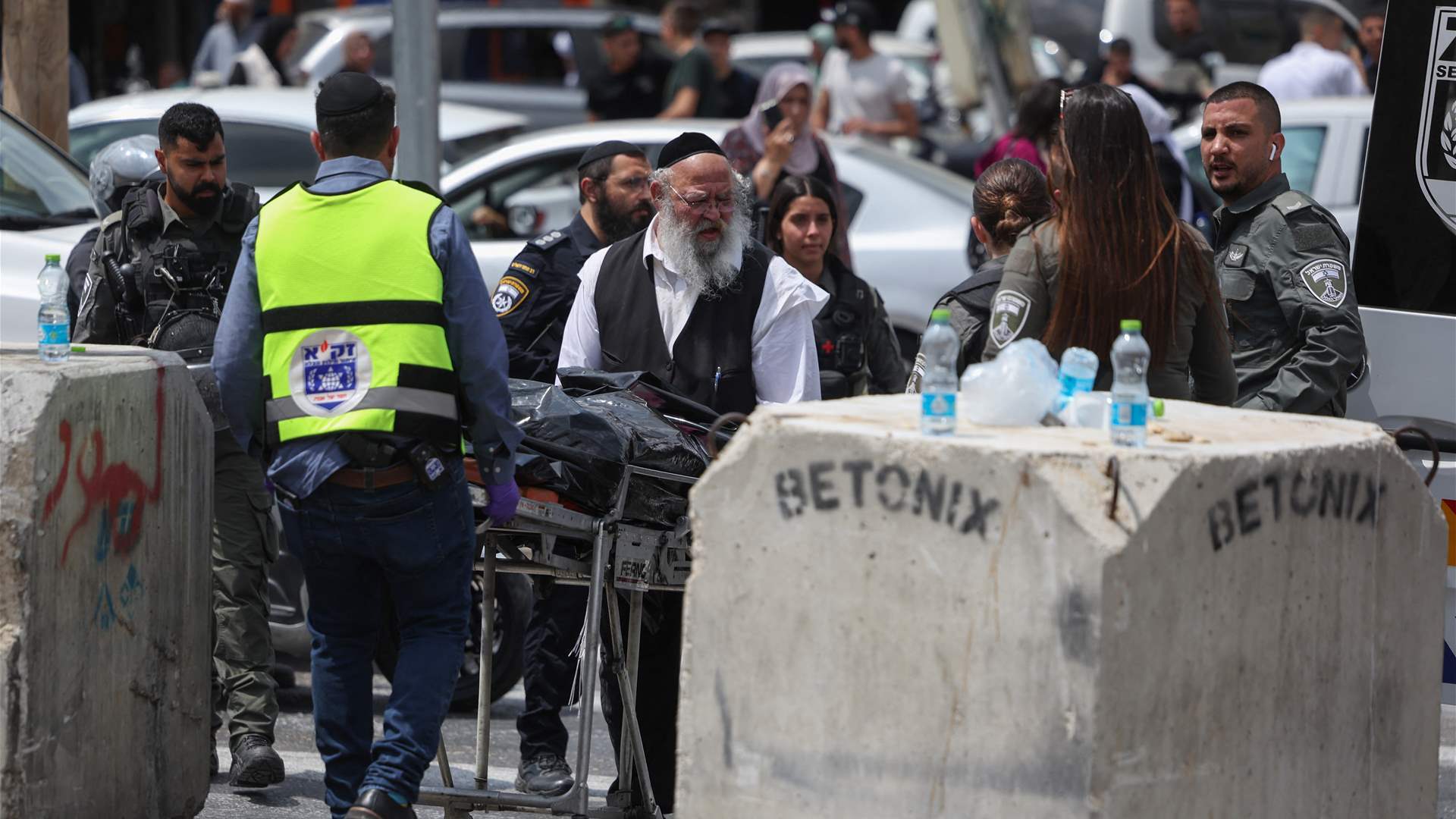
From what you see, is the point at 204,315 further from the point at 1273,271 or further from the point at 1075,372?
the point at 1273,271

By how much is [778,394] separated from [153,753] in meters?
1.82

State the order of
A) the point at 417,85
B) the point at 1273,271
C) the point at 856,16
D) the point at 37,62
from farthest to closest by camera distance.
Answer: the point at 856,16, the point at 37,62, the point at 417,85, the point at 1273,271

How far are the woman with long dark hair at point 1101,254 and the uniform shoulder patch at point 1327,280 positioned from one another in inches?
35.4

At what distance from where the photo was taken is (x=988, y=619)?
3525mm

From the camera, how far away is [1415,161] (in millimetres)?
5266

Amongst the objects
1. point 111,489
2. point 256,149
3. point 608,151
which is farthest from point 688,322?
point 256,149

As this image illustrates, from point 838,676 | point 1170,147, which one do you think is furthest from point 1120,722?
point 1170,147

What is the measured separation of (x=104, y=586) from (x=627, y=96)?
9842 mm

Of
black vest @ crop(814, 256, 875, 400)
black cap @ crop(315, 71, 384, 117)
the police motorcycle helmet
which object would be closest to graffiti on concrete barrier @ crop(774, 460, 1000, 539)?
black cap @ crop(315, 71, 384, 117)

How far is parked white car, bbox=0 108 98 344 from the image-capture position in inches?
278

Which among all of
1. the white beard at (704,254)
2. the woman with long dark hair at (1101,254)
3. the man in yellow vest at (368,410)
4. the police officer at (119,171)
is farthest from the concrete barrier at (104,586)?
the woman with long dark hair at (1101,254)

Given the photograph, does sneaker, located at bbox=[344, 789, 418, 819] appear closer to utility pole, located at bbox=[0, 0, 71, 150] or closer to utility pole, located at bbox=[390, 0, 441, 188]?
utility pole, located at bbox=[390, 0, 441, 188]

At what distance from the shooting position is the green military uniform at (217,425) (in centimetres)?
561

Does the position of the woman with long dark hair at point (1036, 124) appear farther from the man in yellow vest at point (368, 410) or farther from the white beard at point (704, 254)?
the man in yellow vest at point (368, 410)
